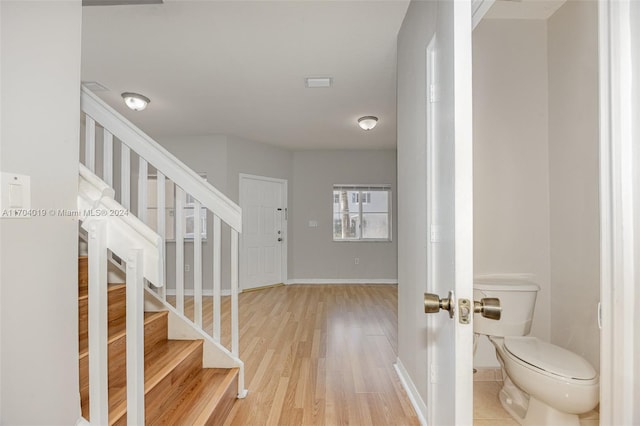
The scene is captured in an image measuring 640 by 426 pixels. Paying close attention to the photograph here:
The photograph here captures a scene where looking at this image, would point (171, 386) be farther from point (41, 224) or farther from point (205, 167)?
point (205, 167)

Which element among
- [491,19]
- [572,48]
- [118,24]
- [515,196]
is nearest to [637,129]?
[572,48]

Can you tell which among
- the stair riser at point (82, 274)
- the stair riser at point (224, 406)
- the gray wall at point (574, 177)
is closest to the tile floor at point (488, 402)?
the gray wall at point (574, 177)

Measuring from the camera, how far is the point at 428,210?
163 centimetres

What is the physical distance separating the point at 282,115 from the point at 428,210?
2.95 m

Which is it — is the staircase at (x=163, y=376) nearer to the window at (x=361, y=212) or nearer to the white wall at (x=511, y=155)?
the white wall at (x=511, y=155)

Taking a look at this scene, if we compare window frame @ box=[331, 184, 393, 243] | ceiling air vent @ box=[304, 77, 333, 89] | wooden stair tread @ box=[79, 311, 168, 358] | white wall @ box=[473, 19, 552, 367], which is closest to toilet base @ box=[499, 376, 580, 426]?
white wall @ box=[473, 19, 552, 367]

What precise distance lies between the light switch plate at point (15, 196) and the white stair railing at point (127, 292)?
0.20m

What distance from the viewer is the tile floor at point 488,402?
1.65 metres

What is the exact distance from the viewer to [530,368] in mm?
1403

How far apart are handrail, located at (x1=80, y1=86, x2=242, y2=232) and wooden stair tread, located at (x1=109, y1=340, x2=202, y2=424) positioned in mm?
782

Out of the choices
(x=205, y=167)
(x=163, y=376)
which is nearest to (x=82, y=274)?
(x=163, y=376)

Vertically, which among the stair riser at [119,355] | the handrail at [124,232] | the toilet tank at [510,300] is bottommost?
the stair riser at [119,355]

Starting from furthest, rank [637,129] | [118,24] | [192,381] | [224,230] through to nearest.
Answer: [224,230] < [118,24] < [192,381] < [637,129]

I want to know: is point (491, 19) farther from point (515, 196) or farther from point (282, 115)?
point (282, 115)
